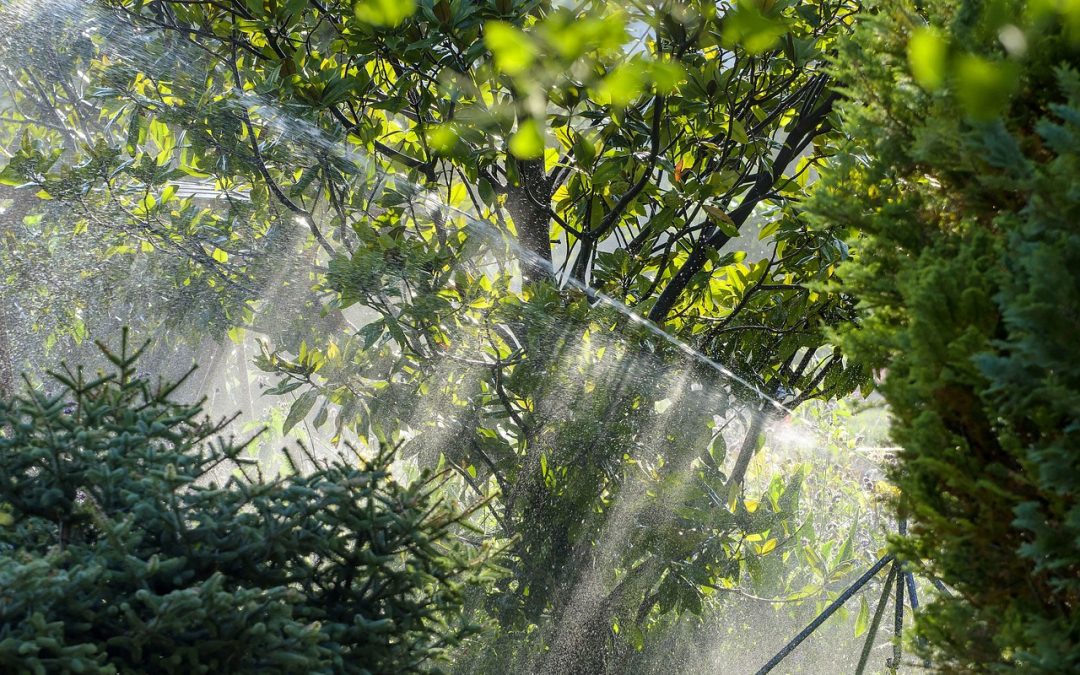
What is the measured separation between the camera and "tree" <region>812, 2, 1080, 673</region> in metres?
1.03

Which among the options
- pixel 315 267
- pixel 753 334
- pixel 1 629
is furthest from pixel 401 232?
pixel 1 629

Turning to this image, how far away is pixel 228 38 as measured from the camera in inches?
101

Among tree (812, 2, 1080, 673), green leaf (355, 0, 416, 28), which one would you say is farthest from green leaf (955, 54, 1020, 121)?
green leaf (355, 0, 416, 28)

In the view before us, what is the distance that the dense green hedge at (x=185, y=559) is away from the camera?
116 cm

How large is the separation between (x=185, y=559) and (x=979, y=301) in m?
1.09

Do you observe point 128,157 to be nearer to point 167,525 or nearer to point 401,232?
point 401,232

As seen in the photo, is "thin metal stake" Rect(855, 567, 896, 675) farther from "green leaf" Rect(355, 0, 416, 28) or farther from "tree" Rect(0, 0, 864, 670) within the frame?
"green leaf" Rect(355, 0, 416, 28)

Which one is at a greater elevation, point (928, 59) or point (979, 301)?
point (928, 59)

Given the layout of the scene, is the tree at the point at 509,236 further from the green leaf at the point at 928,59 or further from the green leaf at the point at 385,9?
the green leaf at the point at 928,59

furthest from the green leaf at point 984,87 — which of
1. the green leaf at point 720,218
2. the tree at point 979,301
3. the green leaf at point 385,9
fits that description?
the green leaf at point 720,218

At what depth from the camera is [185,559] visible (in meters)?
1.27

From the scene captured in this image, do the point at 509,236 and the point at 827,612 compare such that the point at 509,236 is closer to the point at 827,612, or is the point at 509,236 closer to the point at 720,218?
the point at 720,218

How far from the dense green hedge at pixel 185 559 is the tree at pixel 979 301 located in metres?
0.75

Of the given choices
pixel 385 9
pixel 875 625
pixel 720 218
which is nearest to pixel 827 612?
pixel 875 625
